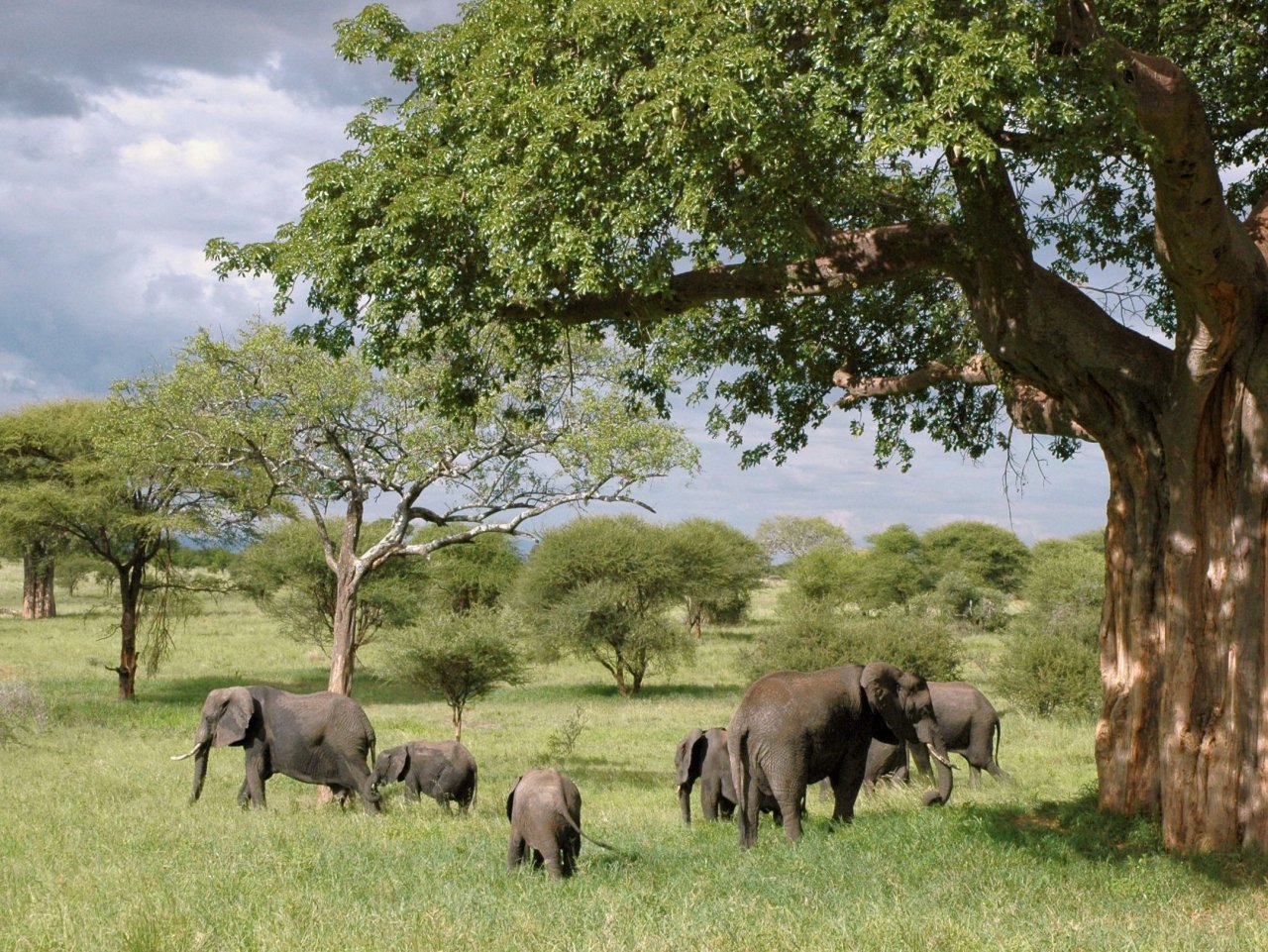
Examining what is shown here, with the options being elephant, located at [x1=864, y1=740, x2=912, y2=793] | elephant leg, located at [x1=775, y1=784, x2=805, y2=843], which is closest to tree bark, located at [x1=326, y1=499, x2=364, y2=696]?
elephant, located at [x1=864, y1=740, x2=912, y2=793]

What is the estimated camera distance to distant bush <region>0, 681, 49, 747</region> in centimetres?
2419

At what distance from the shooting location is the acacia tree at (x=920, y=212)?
9352 mm

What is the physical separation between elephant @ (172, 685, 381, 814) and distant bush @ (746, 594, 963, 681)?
16742 mm

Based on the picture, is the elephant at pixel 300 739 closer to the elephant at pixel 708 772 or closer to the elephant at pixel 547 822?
the elephant at pixel 708 772

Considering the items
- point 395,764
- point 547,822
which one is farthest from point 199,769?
point 547,822

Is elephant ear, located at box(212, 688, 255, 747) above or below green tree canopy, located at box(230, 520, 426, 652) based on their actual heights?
below

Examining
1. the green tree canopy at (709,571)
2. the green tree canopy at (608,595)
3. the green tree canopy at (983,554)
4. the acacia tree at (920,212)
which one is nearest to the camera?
the acacia tree at (920,212)

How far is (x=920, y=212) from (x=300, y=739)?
1057 cm

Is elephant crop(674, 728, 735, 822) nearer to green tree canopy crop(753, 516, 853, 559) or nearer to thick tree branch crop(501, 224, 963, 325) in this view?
thick tree branch crop(501, 224, 963, 325)

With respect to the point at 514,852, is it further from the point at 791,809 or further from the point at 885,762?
the point at 885,762

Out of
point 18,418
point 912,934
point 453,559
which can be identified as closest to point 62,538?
point 18,418

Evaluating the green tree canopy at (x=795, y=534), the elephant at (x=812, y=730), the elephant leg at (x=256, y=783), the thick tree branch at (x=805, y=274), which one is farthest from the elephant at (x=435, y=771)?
the green tree canopy at (x=795, y=534)

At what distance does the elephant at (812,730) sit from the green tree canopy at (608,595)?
2880 cm

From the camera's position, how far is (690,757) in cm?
1493
